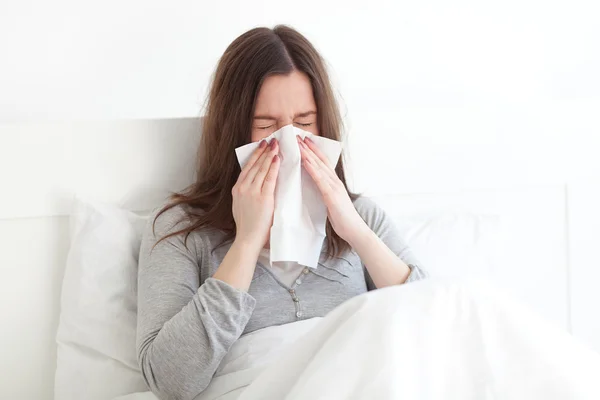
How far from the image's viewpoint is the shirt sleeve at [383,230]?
4.86ft

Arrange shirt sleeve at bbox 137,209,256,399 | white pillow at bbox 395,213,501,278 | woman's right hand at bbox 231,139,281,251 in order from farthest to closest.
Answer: white pillow at bbox 395,213,501,278 < woman's right hand at bbox 231,139,281,251 < shirt sleeve at bbox 137,209,256,399

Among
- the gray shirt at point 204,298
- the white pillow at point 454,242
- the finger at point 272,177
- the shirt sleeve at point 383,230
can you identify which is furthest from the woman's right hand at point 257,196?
the white pillow at point 454,242

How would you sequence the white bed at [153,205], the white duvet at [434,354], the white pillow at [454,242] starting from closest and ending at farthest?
1. the white duvet at [434,354]
2. the white bed at [153,205]
3. the white pillow at [454,242]

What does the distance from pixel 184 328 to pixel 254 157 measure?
33 cm

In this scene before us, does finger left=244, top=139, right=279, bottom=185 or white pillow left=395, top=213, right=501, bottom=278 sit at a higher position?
finger left=244, top=139, right=279, bottom=185

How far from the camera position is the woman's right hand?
4.29ft

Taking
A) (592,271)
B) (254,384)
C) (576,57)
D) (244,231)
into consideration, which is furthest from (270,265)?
(576,57)

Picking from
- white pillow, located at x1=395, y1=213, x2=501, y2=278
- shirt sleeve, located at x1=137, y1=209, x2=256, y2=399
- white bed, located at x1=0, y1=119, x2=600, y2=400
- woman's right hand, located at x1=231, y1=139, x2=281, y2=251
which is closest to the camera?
shirt sleeve, located at x1=137, y1=209, x2=256, y2=399

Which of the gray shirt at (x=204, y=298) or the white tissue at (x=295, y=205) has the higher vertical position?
the white tissue at (x=295, y=205)

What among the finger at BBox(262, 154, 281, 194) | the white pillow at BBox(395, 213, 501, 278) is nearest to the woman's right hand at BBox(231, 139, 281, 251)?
the finger at BBox(262, 154, 281, 194)

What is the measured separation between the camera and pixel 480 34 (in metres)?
1.90

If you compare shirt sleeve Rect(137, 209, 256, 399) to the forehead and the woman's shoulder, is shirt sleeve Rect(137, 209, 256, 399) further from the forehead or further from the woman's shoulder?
the forehead

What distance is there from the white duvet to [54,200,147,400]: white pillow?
1.49ft

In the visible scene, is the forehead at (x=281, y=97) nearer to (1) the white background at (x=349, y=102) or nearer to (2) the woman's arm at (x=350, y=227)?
(2) the woman's arm at (x=350, y=227)
